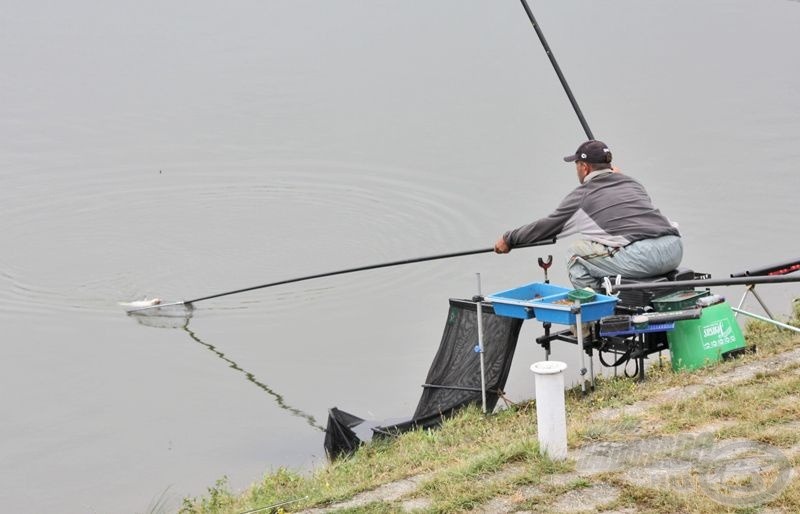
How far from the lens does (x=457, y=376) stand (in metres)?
6.36

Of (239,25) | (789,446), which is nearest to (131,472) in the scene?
(789,446)

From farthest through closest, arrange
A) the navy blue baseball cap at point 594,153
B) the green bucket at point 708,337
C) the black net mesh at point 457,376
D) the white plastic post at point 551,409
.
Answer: the navy blue baseball cap at point 594,153
the black net mesh at point 457,376
the green bucket at point 708,337
the white plastic post at point 551,409

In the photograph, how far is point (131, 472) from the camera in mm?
6680

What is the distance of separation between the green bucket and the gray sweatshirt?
52cm

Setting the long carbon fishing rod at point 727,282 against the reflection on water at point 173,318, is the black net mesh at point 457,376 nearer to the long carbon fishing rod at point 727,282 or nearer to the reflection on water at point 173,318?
the long carbon fishing rod at point 727,282

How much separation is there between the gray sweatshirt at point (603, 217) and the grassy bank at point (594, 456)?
77 cm

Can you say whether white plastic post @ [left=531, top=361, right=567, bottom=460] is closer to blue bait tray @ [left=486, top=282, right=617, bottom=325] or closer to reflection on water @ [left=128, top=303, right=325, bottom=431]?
blue bait tray @ [left=486, top=282, right=617, bottom=325]

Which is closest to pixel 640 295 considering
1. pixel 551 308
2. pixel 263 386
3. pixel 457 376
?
pixel 551 308

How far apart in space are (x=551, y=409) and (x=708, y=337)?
177cm

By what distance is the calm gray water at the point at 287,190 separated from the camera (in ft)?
24.2

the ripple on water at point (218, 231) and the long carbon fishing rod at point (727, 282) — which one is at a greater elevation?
the ripple on water at point (218, 231)

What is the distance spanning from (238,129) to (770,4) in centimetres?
767

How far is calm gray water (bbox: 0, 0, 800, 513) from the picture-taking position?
7387mm

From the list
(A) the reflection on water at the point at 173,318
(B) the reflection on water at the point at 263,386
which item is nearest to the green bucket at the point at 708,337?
(B) the reflection on water at the point at 263,386
